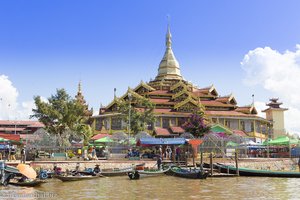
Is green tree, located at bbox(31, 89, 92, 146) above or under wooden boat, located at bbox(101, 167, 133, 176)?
above

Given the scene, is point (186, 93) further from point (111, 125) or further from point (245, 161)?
point (245, 161)

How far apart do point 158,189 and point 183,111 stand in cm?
3183

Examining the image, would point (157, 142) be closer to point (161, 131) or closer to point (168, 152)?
point (168, 152)

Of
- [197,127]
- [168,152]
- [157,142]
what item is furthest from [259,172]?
[197,127]

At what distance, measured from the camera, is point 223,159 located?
124ft

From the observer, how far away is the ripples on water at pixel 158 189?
20.3 m

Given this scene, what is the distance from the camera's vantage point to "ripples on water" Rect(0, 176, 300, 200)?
20.3 meters

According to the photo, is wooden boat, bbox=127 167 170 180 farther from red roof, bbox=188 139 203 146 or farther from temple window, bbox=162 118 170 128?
temple window, bbox=162 118 170 128

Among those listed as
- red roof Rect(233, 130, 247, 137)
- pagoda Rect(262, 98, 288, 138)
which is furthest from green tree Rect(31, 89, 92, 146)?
pagoda Rect(262, 98, 288, 138)

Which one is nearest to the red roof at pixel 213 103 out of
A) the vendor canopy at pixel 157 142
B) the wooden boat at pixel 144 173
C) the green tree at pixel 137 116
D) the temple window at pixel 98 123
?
the green tree at pixel 137 116

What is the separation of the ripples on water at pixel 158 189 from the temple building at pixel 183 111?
72.0ft

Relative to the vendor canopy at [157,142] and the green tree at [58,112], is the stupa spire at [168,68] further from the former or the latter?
the vendor canopy at [157,142]

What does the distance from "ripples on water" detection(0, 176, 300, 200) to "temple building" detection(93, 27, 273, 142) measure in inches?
864

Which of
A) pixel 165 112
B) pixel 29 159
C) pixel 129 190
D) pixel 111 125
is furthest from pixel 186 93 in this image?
pixel 129 190
